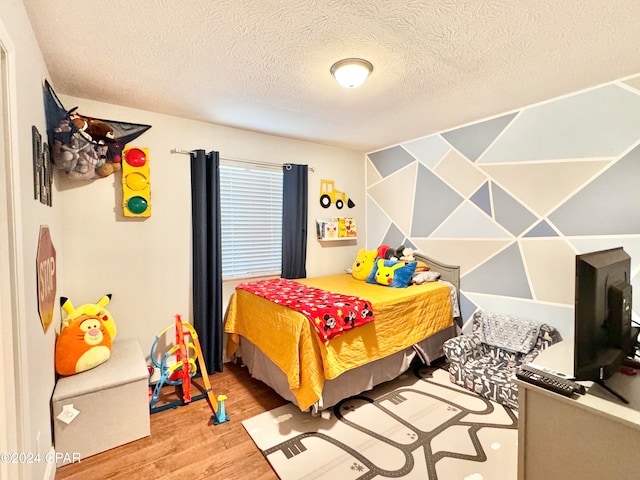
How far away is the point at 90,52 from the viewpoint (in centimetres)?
173

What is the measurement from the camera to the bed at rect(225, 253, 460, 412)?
2.01 meters

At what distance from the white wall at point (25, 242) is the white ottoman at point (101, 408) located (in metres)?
0.10

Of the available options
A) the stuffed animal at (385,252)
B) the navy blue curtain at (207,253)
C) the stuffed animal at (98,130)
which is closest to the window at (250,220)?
the navy blue curtain at (207,253)

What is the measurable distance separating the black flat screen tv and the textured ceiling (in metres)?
1.20

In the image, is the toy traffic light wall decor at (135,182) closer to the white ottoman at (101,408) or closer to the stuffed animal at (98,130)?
the stuffed animal at (98,130)

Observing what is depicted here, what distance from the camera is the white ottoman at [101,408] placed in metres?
1.73

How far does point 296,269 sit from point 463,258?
5.90 ft

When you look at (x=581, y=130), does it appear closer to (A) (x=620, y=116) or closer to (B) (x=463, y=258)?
(A) (x=620, y=116)

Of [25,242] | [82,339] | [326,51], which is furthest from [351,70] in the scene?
[82,339]

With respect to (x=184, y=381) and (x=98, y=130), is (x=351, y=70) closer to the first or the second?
(x=98, y=130)

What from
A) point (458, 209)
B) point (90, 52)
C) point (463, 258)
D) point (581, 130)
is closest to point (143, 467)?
point (90, 52)

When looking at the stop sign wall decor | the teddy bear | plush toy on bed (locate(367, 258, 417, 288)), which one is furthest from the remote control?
the teddy bear

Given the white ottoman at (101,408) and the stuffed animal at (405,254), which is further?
the stuffed animal at (405,254)

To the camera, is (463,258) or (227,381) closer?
(227,381)
